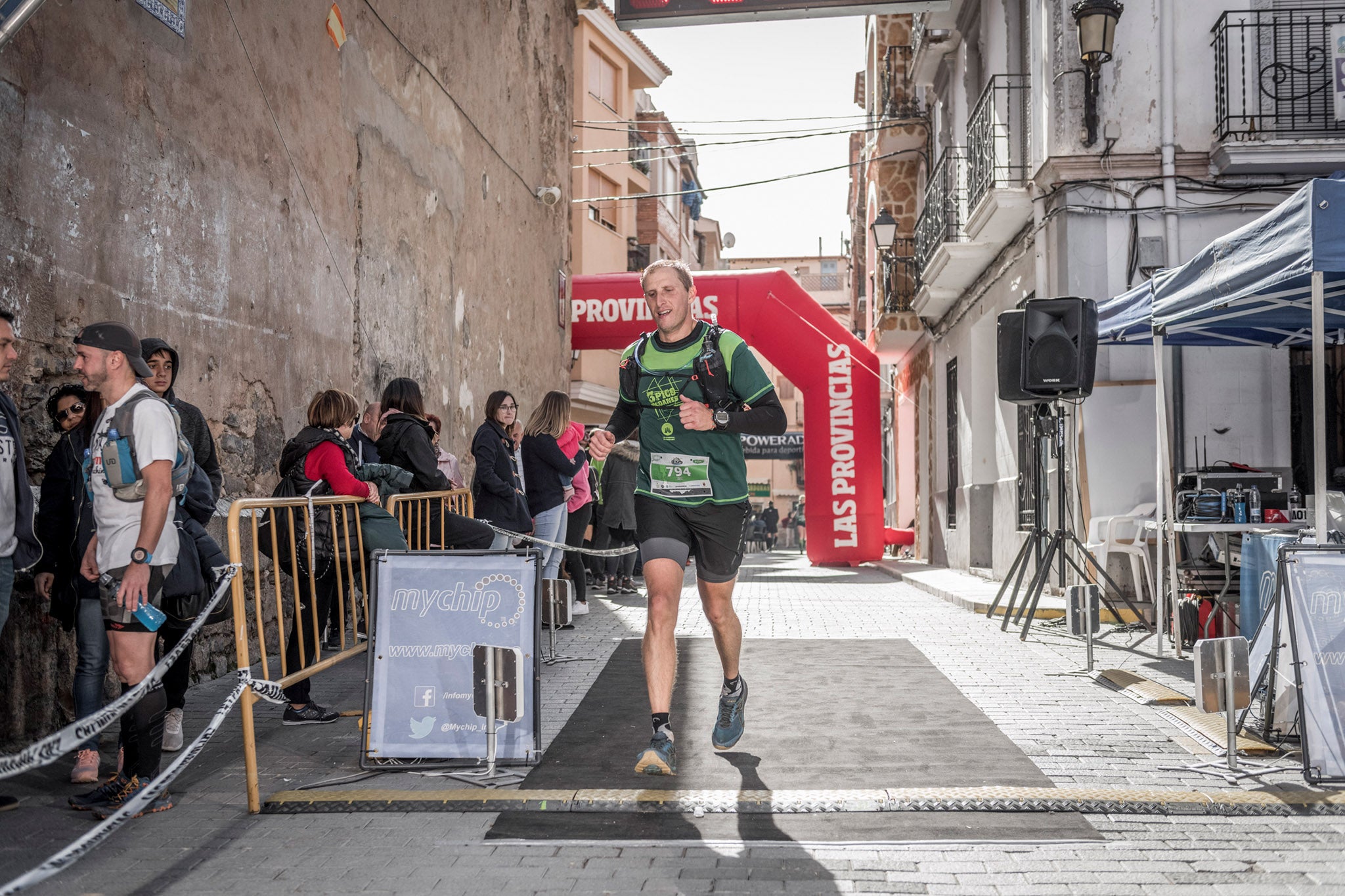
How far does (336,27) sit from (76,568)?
605 cm

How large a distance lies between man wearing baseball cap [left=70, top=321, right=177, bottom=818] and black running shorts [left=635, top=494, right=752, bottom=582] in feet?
5.90

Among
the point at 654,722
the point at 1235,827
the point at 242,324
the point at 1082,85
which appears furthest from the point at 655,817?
the point at 1082,85

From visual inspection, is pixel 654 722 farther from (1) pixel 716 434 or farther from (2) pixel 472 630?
(1) pixel 716 434

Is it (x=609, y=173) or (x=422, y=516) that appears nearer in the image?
(x=422, y=516)

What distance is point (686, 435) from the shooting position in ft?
16.8

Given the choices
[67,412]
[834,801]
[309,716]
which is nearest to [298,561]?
[309,716]

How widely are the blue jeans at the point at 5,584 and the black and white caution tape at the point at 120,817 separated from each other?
0.80 metres

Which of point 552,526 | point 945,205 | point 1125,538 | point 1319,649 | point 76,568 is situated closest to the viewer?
point 1319,649

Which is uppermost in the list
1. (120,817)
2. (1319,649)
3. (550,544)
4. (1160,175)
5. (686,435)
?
(1160,175)

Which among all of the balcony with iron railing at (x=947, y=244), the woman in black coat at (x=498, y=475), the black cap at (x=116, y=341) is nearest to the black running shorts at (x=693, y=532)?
the black cap at (x=116, y=341)

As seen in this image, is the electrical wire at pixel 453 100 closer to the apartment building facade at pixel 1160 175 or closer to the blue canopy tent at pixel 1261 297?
the apartment building facade at pixel 1160 175

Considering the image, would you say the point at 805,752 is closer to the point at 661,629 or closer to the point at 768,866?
the point at 661,629

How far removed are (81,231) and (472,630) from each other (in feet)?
10.3

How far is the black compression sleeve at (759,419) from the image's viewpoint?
16.5 feet
